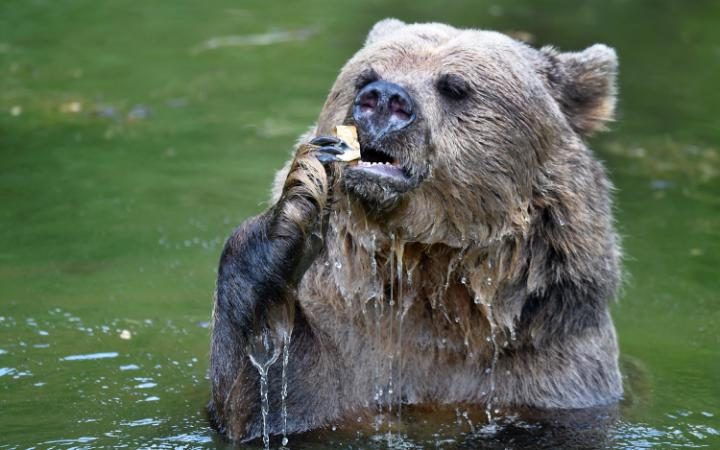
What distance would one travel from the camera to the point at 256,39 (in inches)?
644

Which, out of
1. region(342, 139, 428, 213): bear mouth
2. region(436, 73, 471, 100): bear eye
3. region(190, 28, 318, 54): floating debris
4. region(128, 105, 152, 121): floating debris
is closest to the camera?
region(342, 139, 428, 213): bear mouth

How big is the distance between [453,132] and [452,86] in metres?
0.22

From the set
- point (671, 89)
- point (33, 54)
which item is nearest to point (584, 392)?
point (671, 89)

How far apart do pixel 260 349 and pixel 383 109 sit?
1.36 m

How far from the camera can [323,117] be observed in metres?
6.82

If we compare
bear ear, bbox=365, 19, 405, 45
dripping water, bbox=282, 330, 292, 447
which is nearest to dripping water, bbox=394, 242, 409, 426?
dripping water, bbox=282, 330, 292, 447

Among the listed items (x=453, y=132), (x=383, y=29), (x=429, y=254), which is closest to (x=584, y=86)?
(x=383, y=29)

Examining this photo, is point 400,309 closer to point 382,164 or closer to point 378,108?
point 382,164

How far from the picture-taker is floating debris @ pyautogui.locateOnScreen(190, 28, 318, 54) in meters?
16.0

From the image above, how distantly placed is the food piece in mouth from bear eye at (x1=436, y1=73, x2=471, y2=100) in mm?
650

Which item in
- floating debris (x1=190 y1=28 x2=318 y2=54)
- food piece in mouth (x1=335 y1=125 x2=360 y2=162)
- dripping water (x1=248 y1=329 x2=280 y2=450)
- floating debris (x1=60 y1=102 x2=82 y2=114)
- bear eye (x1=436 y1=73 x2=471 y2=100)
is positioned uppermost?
floating debris (x1=190 y1=28 x2=318 y2=54)

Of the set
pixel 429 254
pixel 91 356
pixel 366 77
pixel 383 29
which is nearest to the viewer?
pixel 366 77

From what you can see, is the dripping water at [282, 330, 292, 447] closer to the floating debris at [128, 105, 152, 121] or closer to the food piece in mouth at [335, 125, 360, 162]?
the food piece in mouth at [335, 125, 360, 162]

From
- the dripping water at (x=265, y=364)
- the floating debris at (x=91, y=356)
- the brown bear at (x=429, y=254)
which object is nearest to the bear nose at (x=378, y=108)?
the brown bear at (x=429, y=254)
